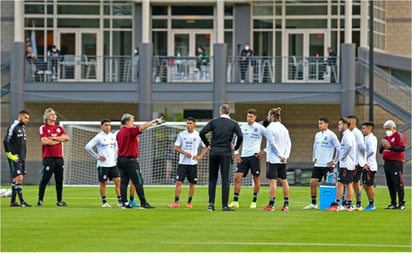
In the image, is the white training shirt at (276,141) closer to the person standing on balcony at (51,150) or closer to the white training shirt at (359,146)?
the white training shirt at (359,146)

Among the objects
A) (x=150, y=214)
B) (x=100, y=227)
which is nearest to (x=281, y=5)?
(x=150, y=214)

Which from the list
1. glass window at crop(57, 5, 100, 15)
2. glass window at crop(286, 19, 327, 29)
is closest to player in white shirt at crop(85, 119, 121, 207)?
glass window at crop(57, 5, 100, 15)

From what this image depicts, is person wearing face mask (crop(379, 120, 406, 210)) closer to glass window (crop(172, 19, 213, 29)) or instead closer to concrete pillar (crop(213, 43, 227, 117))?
concrete pillar (crop(213, 43, 227, 117))

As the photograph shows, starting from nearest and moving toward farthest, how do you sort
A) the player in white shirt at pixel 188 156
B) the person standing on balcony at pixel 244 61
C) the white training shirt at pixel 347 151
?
the white training shirt at pixel 347 151 < the player in white shirt at pixel 188 156 < the person standing on balcony at pixel 244 61

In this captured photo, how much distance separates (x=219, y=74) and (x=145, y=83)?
3011 millimetres

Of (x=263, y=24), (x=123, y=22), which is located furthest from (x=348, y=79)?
(x=123, y=22)

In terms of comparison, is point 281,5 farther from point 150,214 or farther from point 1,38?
point 150,214

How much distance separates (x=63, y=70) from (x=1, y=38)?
4.37 metres

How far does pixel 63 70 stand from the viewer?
48.1 m

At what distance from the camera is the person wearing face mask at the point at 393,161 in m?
24.3

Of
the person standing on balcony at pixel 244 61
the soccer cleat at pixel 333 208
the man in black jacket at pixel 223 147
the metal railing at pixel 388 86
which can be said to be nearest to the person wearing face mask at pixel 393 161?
the soccer cleat at pixel 333 208

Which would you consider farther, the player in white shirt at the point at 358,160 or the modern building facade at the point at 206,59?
the modern building facade at the point at 206,59

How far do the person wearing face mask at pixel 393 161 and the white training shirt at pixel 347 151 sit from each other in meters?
0.97

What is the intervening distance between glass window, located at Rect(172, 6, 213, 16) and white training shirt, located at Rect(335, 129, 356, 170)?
87.4ft
